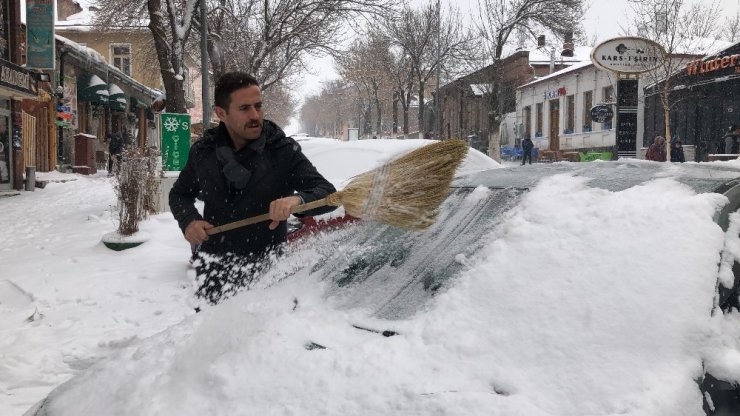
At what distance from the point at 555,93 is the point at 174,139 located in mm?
26096

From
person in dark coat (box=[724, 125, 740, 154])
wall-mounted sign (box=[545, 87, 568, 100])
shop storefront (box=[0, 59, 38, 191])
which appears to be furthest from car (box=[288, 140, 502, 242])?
wall-mounted sign (box=[545, 87, 568, 100])

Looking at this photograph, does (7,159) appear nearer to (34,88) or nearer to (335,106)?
(34,88)

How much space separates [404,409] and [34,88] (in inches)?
646

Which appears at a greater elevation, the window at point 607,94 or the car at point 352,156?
the window at point 607,94

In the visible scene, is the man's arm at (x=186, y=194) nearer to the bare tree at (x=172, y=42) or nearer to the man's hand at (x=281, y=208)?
the man's hand at (x=281, y=208)

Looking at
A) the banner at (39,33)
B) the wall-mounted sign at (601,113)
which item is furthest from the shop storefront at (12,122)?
the wall-mounted sign at (601,113)

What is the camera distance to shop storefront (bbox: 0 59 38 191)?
45.5ft

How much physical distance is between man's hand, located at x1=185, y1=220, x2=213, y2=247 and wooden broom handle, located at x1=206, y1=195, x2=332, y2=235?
0.02 metres

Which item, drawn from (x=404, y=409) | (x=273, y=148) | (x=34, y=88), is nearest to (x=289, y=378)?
(x=404, y=409)

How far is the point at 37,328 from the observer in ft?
15.3

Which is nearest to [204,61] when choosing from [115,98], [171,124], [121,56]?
[171,124]

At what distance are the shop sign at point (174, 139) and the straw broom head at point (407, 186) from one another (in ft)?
29.5

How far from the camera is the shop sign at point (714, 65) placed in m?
19.2

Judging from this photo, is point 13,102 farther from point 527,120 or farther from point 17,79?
point 527,120
